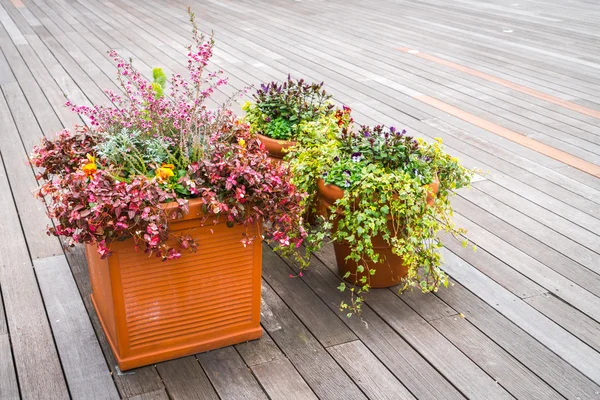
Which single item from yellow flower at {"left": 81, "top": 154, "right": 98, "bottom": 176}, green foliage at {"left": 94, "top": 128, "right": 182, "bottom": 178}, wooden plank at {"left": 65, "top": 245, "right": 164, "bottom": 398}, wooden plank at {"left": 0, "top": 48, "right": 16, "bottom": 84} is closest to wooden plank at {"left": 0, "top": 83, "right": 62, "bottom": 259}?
wooden plank at {"left": 0, "top": 48, "right": 16, "bottom": 84}

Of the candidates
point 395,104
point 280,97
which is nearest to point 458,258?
point 280,97

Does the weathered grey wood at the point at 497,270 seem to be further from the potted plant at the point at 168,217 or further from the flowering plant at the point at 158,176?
the potted plant at the point at 168,217

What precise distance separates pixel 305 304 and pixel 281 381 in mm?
436

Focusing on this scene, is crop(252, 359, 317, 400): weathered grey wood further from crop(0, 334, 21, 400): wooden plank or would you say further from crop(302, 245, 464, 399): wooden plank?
crop(0, 334, 21, 400): wooden plank

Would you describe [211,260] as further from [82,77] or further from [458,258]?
[82,77]

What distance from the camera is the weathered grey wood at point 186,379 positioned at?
2.00m

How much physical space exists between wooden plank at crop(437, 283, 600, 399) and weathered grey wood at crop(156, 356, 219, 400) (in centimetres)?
98

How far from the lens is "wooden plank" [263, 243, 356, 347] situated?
2.29 m

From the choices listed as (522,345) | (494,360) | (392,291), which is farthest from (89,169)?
(522,345)

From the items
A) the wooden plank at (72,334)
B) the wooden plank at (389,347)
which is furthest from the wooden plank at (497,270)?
the wooden plank at (72,334)

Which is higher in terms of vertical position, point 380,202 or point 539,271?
point 380,202

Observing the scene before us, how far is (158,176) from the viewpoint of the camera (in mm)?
1961

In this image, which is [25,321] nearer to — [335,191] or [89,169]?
[89,169]

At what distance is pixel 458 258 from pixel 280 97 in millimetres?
A: 1056
